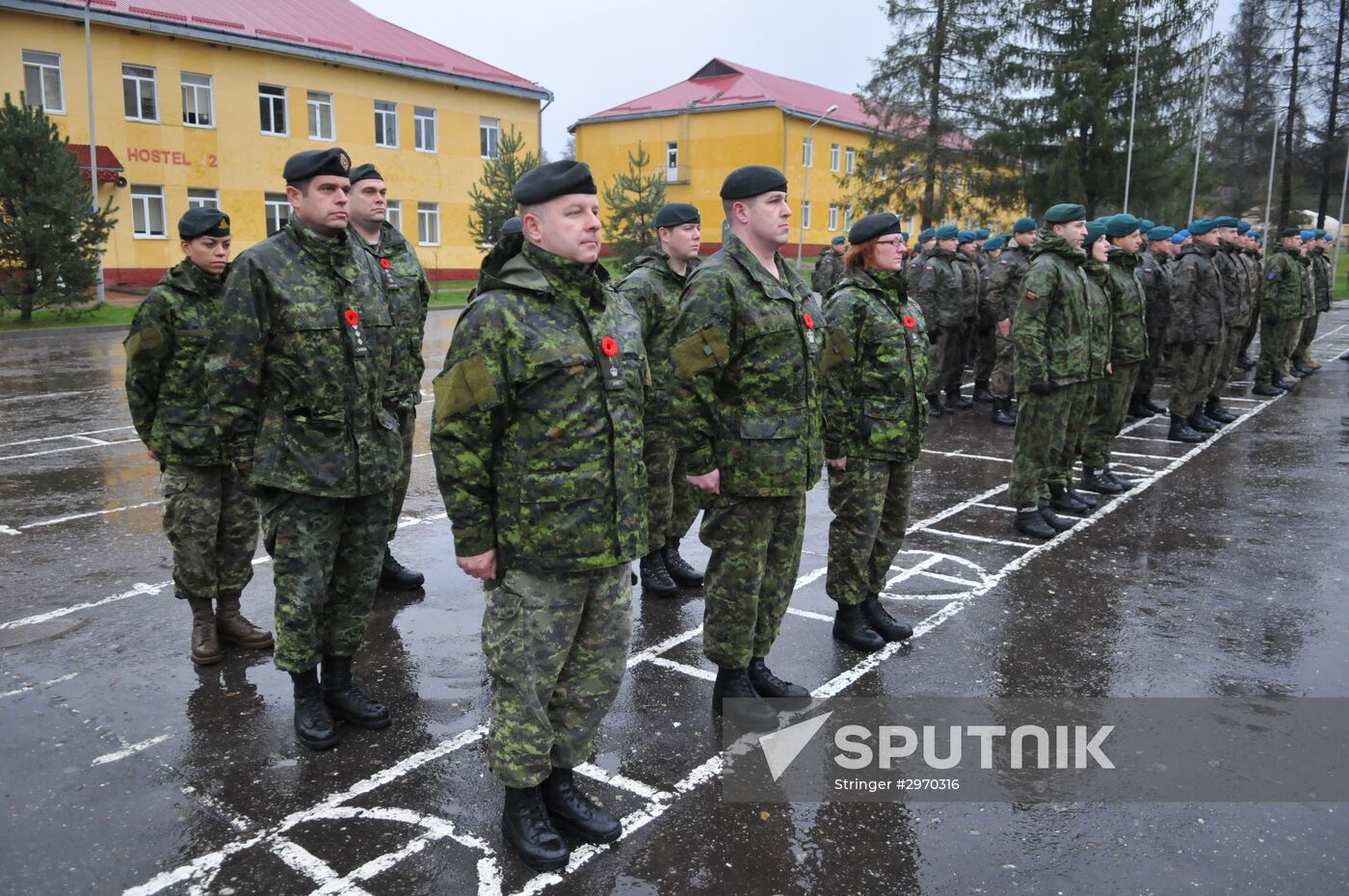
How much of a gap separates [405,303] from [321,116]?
3116 centimetres

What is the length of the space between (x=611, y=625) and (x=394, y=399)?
8.67ft

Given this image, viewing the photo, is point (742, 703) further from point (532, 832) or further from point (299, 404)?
point (299, 404)

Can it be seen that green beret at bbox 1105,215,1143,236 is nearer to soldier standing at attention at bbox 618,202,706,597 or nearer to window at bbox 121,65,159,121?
soldier standing at attention at bbox 618,202,706,597

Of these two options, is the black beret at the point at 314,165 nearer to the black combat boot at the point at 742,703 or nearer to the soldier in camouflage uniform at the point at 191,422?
the soldier in camouflage uniform at the point at 191,422

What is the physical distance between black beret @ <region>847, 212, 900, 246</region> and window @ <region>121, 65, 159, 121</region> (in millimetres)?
30008

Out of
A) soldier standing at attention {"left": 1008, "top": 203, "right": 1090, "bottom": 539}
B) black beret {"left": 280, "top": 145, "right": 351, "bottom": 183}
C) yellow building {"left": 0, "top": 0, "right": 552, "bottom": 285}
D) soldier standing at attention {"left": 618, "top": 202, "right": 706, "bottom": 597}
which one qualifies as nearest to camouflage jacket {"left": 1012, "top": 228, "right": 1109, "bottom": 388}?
soldier standing at attention {"left": 1008, "top": 203, "right": 1090, "bottom": 539}

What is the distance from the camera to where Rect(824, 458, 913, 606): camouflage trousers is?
16.3 feet

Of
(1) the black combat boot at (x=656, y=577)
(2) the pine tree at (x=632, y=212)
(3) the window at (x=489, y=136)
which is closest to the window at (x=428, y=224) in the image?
(3) the window at (x=489, y=136)

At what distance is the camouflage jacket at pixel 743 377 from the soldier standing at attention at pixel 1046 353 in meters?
3.46

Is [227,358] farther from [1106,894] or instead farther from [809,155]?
[809,155]

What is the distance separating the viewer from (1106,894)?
311cm

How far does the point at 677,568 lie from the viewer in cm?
612

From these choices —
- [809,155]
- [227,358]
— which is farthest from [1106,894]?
[809,155]

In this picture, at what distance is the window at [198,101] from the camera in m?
29.9
